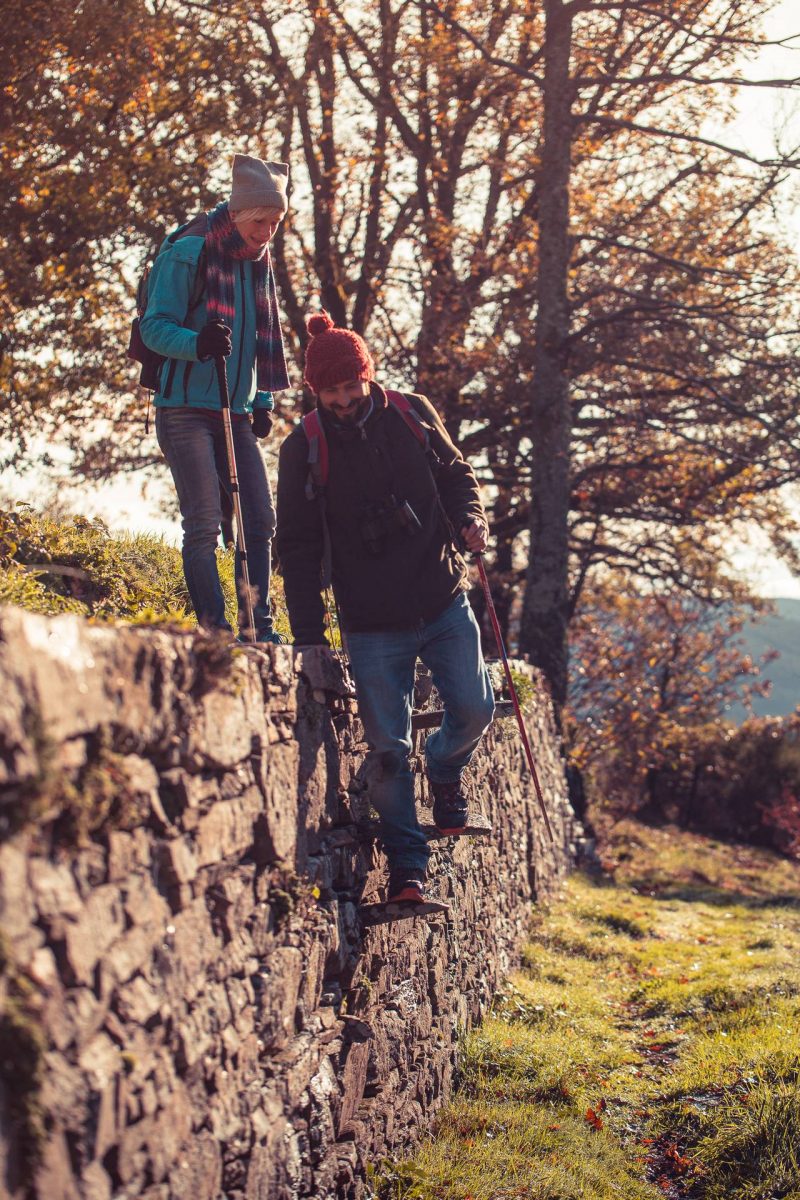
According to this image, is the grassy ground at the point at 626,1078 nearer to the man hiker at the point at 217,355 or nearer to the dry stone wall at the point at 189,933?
the dry stone wall at the point at 189,933

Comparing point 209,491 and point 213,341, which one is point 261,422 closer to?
point 209,491

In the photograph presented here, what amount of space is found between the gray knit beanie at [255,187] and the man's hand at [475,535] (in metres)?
1.58

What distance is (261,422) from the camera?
5750mm

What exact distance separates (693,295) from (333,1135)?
1387 cm

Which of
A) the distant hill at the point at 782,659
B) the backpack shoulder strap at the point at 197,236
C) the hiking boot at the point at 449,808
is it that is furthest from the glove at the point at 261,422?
the distant hill at the point at 782,659

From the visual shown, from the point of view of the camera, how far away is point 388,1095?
508 cm

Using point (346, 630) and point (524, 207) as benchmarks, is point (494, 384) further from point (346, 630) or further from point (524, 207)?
point (346, 630)

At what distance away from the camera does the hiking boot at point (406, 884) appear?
193 inches

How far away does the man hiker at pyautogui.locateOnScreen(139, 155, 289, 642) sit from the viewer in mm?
5234

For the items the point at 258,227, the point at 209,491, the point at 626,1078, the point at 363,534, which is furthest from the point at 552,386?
the point at 363,534

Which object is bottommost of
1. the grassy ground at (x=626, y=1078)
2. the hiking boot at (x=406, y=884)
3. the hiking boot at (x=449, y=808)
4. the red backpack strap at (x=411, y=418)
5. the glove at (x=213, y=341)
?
the grassy ground at (x=626, y=1078)

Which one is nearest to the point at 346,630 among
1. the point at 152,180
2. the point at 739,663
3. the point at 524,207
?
the point at 152,180

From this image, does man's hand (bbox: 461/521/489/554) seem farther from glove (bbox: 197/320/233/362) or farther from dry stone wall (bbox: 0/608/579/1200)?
glove (bbox: 197/320/233/362)

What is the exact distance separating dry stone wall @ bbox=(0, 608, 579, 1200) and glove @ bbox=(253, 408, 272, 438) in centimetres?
139
